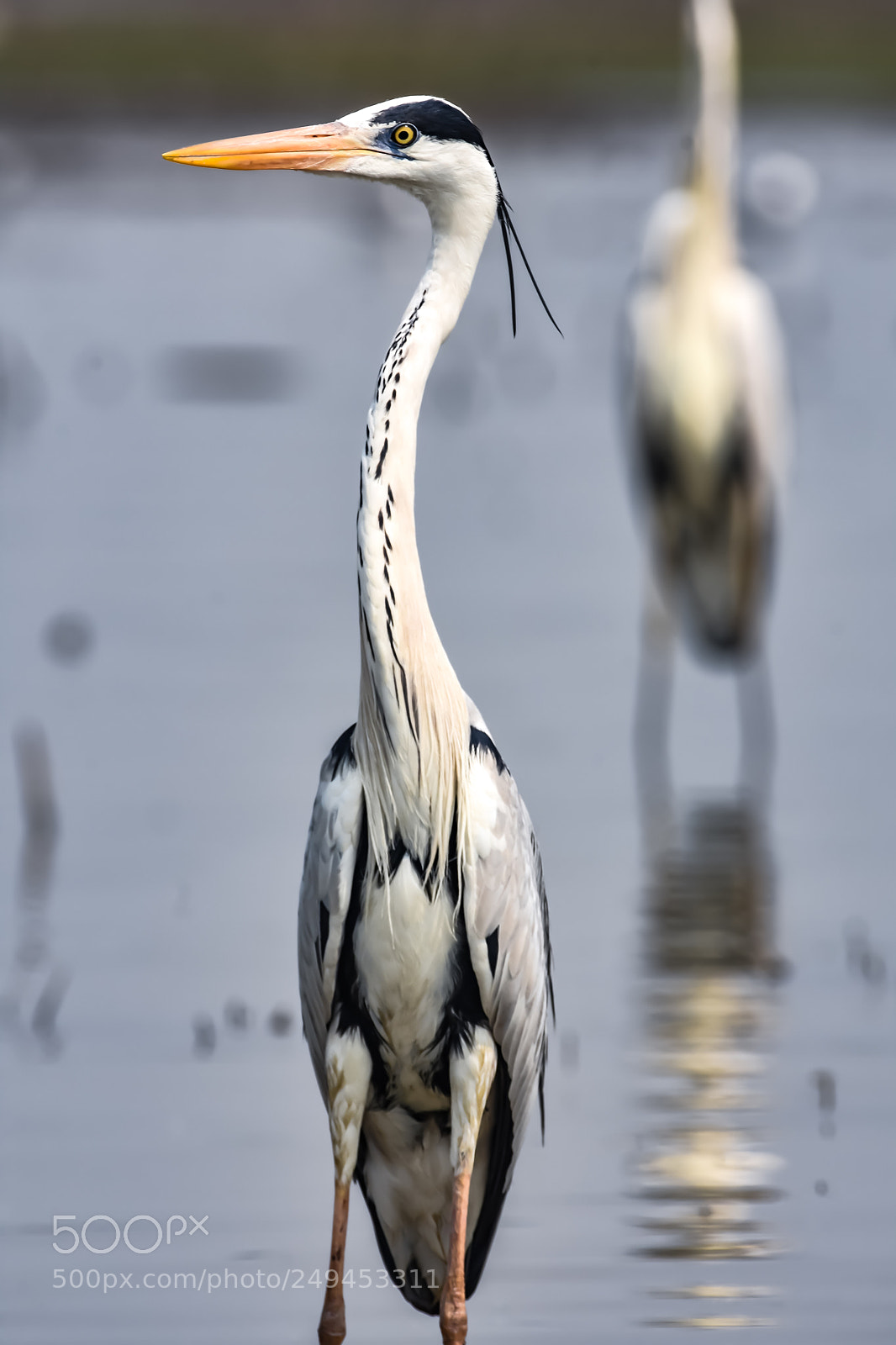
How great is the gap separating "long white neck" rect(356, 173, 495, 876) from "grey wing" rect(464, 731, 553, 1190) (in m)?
0.05

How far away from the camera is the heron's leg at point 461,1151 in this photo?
4.54 metres

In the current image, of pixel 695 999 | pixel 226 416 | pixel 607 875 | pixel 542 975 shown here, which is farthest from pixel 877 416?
pixel 542 975

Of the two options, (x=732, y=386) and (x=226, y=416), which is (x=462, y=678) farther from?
(x=226, y=416)

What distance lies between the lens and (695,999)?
657cm

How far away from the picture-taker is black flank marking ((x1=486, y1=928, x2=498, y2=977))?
14.8ft

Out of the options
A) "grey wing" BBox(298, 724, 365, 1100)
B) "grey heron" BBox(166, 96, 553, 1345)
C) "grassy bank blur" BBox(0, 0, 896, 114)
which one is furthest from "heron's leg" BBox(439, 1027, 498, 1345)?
"grassy bank blur" BBox(0, 0, 896, 114)

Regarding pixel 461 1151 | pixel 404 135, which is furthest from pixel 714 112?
pixel 461 1151

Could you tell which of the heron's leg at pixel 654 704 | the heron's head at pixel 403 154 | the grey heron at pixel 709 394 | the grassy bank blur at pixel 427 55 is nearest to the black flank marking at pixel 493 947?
the heron's head at pixel 403 154

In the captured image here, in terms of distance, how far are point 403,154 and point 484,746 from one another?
43.3 inches

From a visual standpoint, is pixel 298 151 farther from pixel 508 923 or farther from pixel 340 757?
pixel 508 923

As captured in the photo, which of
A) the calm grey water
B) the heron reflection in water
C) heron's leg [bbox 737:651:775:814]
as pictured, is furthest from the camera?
heron's leg [bbox 737:651:775:814]

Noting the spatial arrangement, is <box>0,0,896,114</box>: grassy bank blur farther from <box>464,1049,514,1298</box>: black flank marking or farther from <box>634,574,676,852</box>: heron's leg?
<box>464,1049,514,1298</box>: black flank marking

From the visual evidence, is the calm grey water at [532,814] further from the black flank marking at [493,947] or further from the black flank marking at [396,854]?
the black flank marking at [396,854]

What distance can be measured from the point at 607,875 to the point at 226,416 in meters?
9.34
